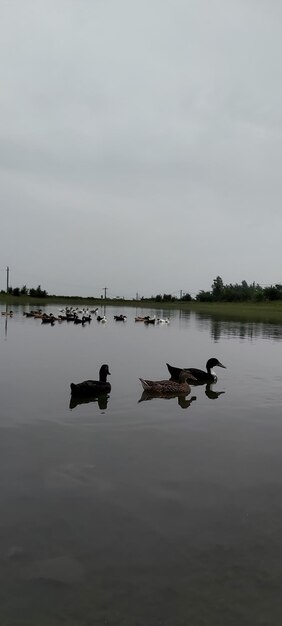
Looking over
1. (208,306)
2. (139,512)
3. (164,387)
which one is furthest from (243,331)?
(208,306)

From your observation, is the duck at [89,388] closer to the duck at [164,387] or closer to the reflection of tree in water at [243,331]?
the duck at [164,387]

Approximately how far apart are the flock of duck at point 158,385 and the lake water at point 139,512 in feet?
1.59

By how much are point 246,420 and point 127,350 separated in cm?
1387

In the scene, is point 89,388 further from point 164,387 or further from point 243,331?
point 243,331

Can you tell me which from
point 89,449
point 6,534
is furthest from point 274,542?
point 89,449

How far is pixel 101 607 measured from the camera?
179 inches

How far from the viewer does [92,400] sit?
13570 mm

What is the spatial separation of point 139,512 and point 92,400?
23.6 ft

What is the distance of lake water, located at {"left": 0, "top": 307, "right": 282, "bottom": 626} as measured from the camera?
15.3 ft

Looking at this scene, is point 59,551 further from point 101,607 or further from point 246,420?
point 246,420

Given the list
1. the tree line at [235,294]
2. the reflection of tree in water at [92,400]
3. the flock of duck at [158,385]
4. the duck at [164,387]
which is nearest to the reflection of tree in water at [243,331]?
the flock of duck at [158,385]

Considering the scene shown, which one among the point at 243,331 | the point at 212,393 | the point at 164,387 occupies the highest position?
the point at 243,331

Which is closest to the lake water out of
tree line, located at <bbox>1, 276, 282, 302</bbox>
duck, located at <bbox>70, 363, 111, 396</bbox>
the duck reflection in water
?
duck, located at <bbox>70, 363, 111, 396</bbox>

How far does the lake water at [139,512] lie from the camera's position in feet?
15.3
